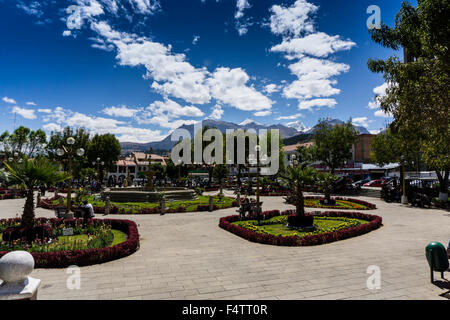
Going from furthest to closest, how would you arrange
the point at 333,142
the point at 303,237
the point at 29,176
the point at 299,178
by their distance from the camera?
1. the point at 333,142
2. the point at 299,178
3. the point at 303,237
4. the point at 29,176

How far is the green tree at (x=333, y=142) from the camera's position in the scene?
35375 mm

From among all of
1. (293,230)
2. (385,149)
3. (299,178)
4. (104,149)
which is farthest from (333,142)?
(104,149)

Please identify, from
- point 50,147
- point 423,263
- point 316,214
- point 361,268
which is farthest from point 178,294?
point 50,147

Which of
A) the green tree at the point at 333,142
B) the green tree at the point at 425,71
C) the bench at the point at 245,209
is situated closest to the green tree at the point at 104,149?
the green tree at the point at 333,142

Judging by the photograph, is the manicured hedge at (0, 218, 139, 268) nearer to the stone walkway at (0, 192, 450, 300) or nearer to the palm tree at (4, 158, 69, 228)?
the stone walkway at (0, 192, 450, 300)

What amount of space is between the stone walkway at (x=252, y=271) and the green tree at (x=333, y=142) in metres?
25.9

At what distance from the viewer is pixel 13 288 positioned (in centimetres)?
350

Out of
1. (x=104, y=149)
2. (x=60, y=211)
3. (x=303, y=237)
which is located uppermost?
(x=104, y=149)

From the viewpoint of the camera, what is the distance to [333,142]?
116ft

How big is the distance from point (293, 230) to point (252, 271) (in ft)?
17.5

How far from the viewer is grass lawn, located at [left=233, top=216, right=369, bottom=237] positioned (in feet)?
35.8

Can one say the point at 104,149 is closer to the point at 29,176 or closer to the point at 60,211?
the point at 60,211

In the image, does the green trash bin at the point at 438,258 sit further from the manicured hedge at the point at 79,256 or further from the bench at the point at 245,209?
the bench at the point at 245,209
